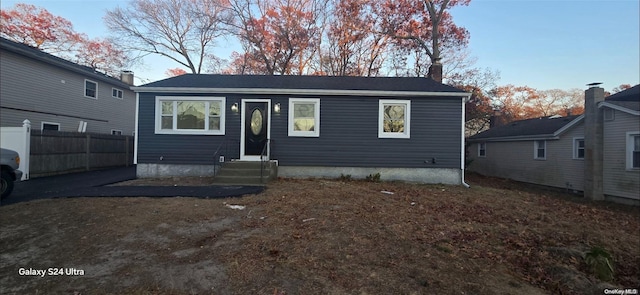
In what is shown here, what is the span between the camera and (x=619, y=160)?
11.2 m

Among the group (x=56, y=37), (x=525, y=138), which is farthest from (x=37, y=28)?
(x=525, y=138)

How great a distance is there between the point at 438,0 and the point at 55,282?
80.7 feet

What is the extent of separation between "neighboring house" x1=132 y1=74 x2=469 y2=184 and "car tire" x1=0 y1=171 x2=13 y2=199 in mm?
3701

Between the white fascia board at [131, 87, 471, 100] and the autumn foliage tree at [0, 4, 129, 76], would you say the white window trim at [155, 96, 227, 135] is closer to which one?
the white fascia board at [131, 87, 471, 100]

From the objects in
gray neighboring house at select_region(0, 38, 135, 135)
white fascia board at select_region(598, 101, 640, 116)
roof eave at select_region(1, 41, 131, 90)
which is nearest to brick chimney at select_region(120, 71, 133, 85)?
gray neighboring house at select_region(0, 38, 135, 135)

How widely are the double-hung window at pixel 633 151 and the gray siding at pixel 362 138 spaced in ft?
21.6

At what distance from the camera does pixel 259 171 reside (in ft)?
29.9

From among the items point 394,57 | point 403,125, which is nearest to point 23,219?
point 403,125

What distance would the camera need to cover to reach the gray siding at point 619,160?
1068cm

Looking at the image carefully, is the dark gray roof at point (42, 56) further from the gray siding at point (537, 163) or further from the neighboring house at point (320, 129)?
the gray siding at point (537, 163)

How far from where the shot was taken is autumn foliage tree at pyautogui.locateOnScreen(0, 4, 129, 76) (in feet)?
66.7

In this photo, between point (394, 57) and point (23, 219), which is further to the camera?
point (394, 57)

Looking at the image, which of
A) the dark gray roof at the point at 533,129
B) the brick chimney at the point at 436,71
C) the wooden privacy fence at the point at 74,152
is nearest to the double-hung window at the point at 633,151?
the dark gray roof at the point at 533,129

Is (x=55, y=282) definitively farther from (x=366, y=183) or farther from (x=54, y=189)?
(x=366, y=183)
